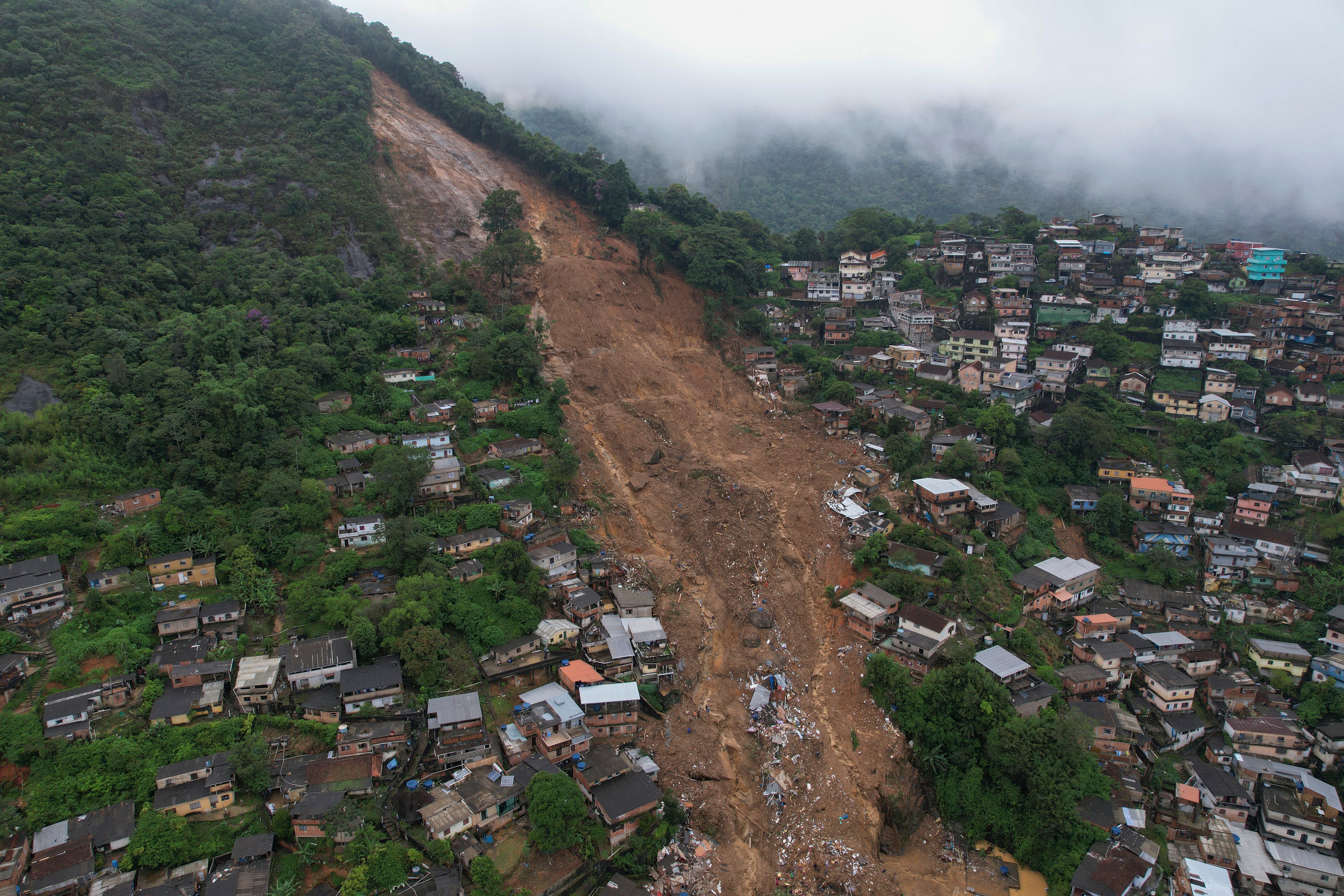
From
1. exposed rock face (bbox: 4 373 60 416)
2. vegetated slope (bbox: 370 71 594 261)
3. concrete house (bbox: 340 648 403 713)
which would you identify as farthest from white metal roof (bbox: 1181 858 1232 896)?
exposed rock face (bbox: 4 373 60 416)

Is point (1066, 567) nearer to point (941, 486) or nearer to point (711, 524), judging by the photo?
point (941, 486)

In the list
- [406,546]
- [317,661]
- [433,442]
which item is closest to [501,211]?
[433,442]

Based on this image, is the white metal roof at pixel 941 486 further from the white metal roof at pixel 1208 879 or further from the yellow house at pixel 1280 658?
the white metal roof at pixel 1208 879

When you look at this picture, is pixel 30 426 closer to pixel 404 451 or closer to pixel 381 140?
pixel 404 451

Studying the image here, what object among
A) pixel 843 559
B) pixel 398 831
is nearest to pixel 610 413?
pixel 843 559

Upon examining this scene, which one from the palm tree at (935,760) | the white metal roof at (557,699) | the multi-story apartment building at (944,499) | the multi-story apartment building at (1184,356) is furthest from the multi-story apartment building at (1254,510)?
the white metal roof at (557,699)

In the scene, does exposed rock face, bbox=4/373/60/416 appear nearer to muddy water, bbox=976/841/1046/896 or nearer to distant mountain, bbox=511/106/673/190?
muddy water, bbox=976/841/1046/896
